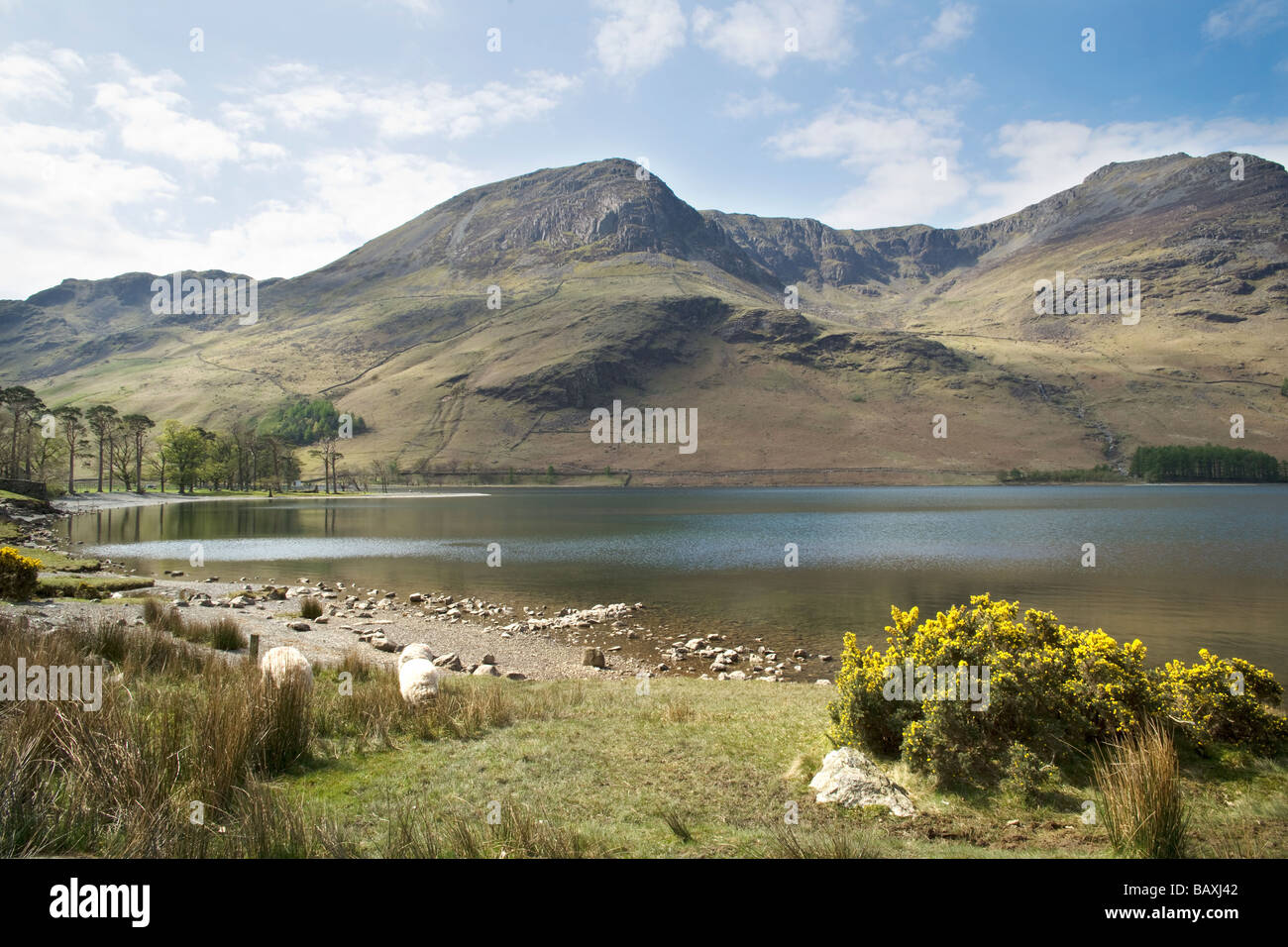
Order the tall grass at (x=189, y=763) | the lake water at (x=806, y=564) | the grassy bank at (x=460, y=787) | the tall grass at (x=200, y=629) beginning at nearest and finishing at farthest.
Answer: the tall grass at (x=189, y=763) → the grassy bank at (x=460, y=787) → the tall grass at (x=200, y=629) → the lake water at (x=806, y=564)

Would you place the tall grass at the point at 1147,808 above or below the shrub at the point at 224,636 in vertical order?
above

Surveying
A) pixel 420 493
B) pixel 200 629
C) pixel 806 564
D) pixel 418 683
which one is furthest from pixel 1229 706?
pixel 420 493

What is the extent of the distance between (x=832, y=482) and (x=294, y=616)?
182m

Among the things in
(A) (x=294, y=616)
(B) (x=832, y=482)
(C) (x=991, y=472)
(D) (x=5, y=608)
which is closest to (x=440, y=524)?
(A) (x=294, y=616)

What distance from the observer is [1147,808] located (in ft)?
18.5

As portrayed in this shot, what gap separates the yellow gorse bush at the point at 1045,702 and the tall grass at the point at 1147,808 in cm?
125

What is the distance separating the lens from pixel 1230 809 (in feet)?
21.7

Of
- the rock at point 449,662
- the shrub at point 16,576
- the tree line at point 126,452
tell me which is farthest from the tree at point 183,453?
the rock at point 449,662

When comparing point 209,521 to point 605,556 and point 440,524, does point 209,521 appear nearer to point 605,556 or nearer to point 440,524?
point 440,524

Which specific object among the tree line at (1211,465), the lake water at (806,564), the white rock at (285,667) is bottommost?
the lake water at (806,564)

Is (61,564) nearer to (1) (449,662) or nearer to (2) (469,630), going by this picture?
(2) (469,630)

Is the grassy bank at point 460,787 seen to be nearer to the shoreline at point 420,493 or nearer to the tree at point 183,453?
the shoreline at point 420,493

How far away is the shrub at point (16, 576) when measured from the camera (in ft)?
57.2

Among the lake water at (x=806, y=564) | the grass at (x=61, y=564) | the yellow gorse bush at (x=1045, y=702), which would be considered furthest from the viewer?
the grass at (x=61, y=564)
